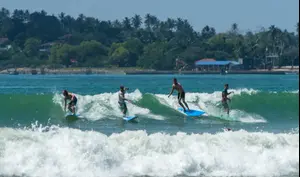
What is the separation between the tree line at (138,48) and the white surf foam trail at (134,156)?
13141 centimetres

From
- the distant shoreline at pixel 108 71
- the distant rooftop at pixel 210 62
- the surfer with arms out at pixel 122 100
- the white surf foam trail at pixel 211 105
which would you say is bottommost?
the distant shoreline at pixel 108 71

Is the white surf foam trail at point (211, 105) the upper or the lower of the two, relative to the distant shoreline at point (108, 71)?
upper

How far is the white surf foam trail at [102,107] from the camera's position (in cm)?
2858

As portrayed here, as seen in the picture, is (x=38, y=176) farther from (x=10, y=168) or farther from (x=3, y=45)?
(x=3, y=45)

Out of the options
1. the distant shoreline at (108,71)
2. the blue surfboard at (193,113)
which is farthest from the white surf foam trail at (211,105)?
the distant shoreline at (108,71)

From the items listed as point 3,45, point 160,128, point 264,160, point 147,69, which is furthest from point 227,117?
point 3,45

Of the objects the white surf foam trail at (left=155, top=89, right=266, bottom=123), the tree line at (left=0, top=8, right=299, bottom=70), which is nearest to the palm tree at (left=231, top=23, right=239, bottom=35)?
the tree line at (left=0, top=8, right=299, bottom=70)

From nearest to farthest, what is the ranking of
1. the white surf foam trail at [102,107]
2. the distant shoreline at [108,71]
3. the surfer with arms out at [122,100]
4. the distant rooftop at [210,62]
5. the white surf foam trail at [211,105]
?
the surfer with arms out at [122,100]
the white surf foam trail at [102,107]
the white surf foam trail at [211,105]
the distant shoreline at [108,71]
the distant rooftop at [210,62]

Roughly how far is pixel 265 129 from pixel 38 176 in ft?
37.1

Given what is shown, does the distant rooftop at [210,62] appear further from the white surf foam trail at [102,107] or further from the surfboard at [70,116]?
the surfboard at [70,116]

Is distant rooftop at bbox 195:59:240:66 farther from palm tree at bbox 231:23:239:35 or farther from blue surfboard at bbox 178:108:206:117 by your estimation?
blue surfboard at bbox 178:108:206:117

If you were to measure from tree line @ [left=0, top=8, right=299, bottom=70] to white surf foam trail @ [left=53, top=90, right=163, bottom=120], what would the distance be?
392ft

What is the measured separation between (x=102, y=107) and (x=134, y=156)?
38.2 ft

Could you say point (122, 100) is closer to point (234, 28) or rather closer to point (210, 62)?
point (210, 62)
